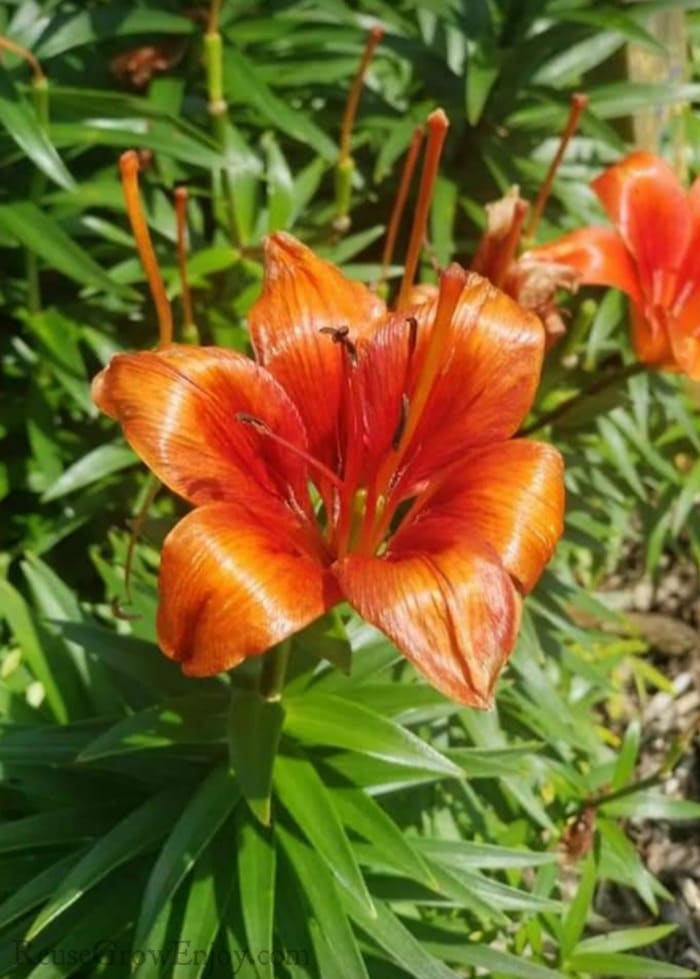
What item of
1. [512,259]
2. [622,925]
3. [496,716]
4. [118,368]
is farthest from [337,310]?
[622,925]

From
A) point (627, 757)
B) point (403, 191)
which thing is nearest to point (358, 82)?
point (403, 191)

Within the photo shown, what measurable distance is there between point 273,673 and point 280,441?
300 millimetres

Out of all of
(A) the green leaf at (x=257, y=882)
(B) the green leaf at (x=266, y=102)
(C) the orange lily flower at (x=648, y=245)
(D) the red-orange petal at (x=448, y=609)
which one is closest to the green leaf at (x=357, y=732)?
(A) the green leaf at (x=257, y=882)

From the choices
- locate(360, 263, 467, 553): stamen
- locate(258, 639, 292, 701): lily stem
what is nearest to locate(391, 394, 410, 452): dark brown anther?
locate(360, 263, 467, 553): stamen

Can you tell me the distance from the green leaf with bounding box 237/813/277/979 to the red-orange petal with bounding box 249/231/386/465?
43 cm

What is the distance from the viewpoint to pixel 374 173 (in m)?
2.22

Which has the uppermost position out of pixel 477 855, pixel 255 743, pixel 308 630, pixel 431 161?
pixel 431 161

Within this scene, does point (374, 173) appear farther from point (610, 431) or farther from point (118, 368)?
point (118, 368)

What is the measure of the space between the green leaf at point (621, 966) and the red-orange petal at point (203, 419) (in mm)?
1017

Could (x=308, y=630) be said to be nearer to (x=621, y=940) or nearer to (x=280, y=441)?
(x=280, y=441)

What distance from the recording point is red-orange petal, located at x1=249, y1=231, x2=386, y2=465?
1.19 m

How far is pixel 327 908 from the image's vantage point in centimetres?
134

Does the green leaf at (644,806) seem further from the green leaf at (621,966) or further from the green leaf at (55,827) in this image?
the green leaf at (55,827)

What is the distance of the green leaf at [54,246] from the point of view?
5.92 ft
